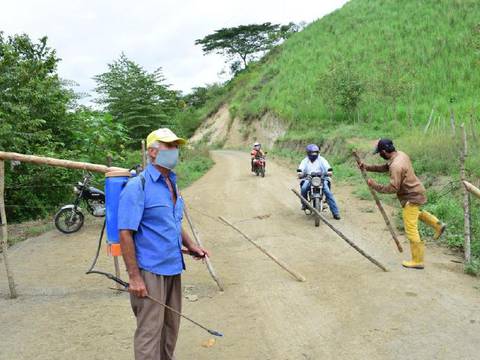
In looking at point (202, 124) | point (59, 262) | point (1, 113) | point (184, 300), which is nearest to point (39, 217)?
point (1, 113)

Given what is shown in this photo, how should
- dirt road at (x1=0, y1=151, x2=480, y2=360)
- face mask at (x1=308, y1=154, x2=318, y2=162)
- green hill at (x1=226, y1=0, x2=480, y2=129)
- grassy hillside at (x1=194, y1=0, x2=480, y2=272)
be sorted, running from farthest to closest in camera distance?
green hill at (x1=226, y1=0, x2=480, y2=129)
grassy hillside at (x1=194, y1=0, x2=480, y2=272)
face mask at (x1=308, y1=154, x2=318, y2=162)
dirt road at (x1=0, y1=151, x2=480, y2=360)

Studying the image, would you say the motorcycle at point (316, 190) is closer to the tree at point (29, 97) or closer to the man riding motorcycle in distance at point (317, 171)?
the man riding motorcycle in distance at point (317, 171)

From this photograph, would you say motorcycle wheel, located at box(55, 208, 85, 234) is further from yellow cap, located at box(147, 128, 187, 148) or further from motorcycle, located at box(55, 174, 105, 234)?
yellow cap, located at box(147, 128, 187, 148)

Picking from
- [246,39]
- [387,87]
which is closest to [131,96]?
[387,87]

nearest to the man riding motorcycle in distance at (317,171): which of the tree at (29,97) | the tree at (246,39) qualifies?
the tree at (29,97)

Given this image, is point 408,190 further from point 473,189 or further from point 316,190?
point 316,190

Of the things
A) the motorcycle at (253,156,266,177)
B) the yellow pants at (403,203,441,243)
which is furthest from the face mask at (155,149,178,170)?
the motorcycle at (253,156,266,177)

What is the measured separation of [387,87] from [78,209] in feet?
64.6

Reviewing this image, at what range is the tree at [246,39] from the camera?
6425cm

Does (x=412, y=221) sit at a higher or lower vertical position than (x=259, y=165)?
lower

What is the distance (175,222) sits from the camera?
12.2ft

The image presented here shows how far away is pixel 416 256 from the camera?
A: 22.5 ft

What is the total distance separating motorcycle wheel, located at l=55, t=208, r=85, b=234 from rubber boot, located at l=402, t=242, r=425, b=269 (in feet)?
22.1

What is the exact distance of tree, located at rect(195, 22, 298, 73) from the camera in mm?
64250
